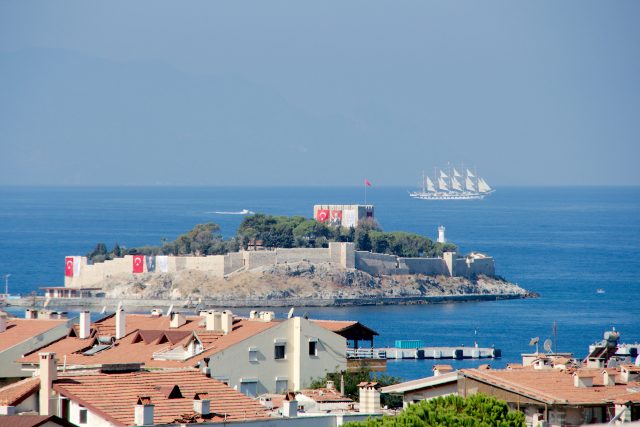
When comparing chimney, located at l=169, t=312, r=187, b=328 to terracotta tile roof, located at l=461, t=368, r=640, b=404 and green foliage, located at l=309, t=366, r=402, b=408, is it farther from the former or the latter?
terracotta tile roof, located at l=461, t=368, r=640, b=404

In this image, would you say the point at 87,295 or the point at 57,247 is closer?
the point at 87,295

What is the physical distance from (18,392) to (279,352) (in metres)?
10.7

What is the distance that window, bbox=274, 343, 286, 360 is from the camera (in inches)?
1033

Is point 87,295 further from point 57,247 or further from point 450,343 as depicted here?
point 57,247

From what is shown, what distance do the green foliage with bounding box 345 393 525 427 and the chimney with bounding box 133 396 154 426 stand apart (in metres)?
1.76

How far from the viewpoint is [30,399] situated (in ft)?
52.1

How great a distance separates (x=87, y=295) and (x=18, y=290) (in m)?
6.55

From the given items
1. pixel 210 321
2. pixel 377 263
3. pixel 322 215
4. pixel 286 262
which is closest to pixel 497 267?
pixel 322 215

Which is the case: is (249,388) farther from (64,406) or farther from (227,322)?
(64,406)

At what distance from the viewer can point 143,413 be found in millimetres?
15398

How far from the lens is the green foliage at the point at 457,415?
14.8 metres

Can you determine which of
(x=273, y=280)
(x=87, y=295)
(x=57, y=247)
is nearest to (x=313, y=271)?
(x=273, y=280)

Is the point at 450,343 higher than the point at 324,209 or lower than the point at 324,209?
lower

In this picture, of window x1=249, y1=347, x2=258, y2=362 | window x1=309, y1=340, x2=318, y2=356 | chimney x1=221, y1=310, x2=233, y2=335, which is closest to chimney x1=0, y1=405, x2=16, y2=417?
window x1=249, y1=347, x2=258, y2=362
